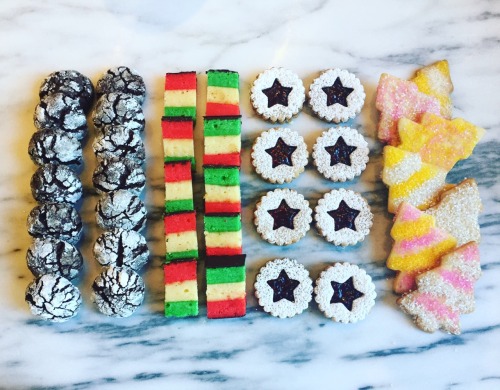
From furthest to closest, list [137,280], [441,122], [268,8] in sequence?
[268,8] < [441,122] < [137,280]

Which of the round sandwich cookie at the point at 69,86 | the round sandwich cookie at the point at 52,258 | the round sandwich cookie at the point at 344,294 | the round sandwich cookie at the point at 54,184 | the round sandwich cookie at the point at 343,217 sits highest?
the round sandwich cookie at the point at 69,86

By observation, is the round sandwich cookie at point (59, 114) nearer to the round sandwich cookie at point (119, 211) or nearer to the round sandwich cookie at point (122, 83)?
the round sandwich cookie at point (122, 83)

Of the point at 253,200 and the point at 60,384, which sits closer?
the point at 60,384

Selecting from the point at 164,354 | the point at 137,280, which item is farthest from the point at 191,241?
the point at 164,354

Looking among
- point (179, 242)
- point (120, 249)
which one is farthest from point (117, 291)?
point (179, 242)

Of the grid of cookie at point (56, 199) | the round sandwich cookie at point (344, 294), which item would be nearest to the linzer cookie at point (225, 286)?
the round sandwich cookie at point (344, 294)

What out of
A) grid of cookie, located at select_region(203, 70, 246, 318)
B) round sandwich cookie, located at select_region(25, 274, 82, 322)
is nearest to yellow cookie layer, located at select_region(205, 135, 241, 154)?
grid of cookie, located at select_region(203, 70, 246, 318)

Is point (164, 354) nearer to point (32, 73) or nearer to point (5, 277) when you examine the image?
point (5, 277)

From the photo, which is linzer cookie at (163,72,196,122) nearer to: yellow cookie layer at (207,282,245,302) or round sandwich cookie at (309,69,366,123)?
round sandwich cookie at (309,69,366,123)

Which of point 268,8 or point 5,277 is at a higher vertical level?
point 268,8
